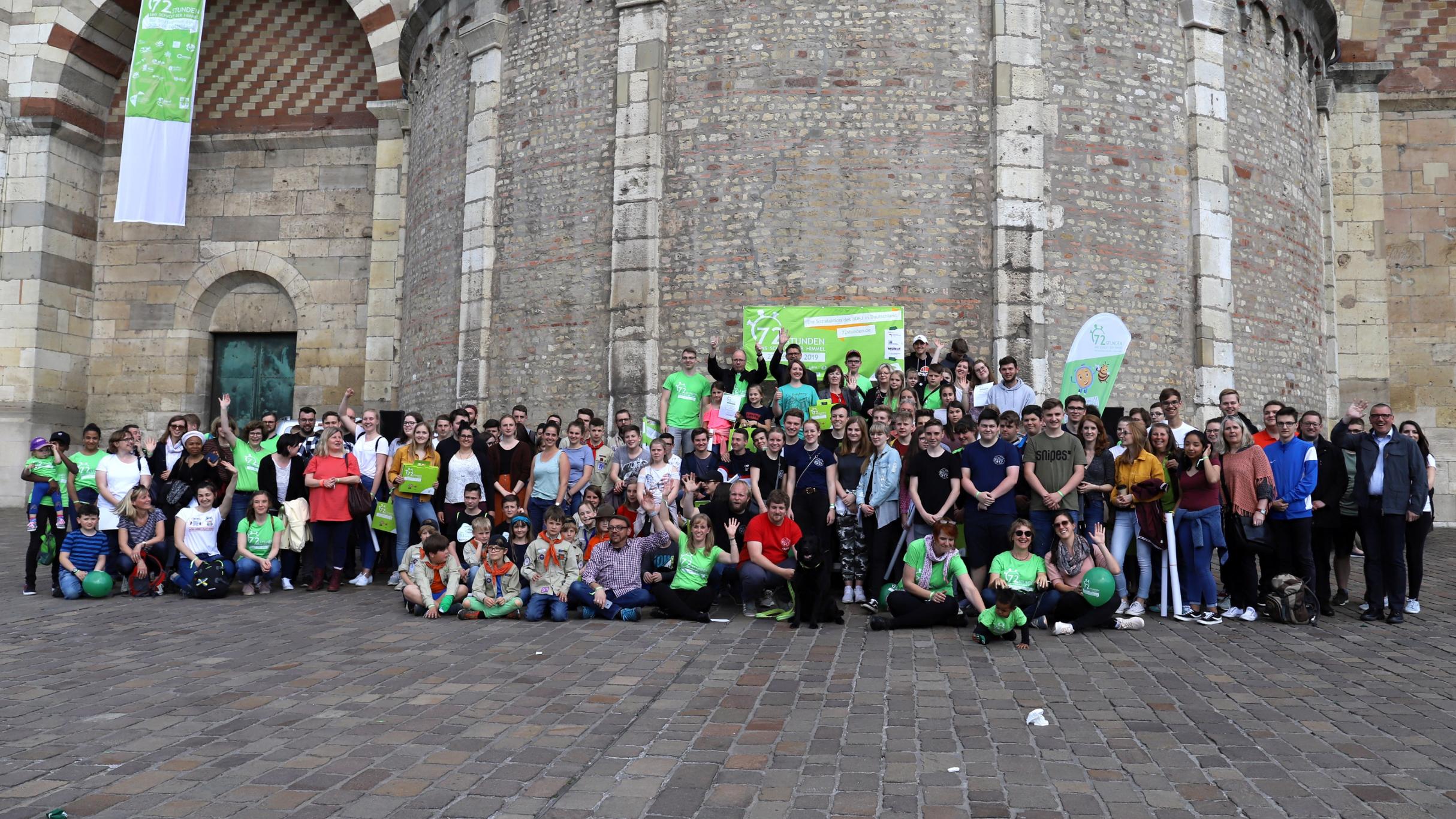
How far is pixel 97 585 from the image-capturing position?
962 centimetres

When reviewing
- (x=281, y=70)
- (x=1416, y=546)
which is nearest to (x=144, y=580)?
A: (x=1416, y=546)

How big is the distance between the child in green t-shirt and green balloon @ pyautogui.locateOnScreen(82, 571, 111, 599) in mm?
7973

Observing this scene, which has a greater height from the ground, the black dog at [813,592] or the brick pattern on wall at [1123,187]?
the brick pattern on wall at [1123,187]

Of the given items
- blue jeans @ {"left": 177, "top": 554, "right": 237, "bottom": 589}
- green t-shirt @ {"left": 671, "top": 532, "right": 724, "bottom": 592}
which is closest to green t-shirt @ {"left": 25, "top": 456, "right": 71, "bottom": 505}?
blue jeans @ {"left": 177, "top": 554, "right": 237, "bottom": 589}

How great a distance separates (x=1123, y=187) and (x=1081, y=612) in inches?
330

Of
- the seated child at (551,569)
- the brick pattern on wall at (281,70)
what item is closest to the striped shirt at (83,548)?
the seated child at (551,569)

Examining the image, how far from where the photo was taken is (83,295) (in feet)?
69.9

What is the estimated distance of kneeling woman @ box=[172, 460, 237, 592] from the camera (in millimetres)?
9719

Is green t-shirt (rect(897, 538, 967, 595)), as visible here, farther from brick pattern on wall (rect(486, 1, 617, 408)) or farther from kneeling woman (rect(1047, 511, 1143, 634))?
brick pattern on wall (rect(486, 1, 617, 408))

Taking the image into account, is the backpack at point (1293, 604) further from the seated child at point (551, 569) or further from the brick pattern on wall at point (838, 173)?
the brick pattern on wall at point (838, 173)

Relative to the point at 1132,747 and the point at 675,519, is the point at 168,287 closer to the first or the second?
the point at 675,519

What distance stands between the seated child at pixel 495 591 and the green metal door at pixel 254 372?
46.9 feet

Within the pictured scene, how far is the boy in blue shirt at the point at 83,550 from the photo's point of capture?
31.8 ft

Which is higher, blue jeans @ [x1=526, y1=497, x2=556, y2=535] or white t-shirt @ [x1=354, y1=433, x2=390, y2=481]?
white t-shirt @ [x1=354, y1=433, x2=390, y2=481]
